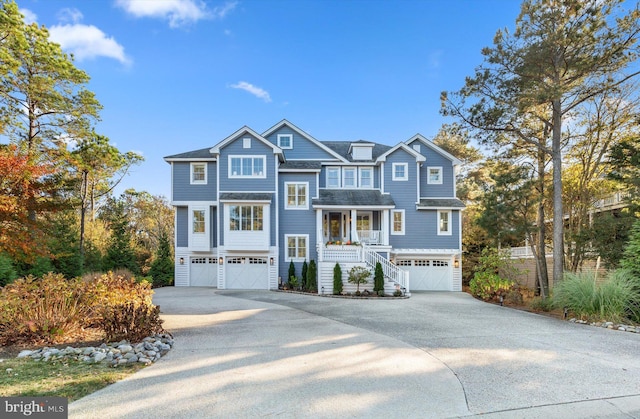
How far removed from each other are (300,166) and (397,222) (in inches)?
257

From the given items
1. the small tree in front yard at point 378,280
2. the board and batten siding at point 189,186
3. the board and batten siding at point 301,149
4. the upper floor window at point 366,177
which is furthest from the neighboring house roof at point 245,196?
the small tree in front yard at point 378,280

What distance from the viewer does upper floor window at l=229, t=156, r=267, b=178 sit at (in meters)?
18.2

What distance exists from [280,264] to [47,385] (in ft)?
47.9

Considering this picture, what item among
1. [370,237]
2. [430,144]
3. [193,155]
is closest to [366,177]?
[370,237]

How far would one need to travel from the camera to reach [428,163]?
67.5 ft

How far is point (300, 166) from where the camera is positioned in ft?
63.2

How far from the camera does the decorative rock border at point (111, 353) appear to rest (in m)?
5.27

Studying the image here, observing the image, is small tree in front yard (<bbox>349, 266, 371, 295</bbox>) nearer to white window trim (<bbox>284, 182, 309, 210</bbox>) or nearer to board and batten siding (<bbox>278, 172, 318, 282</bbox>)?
board and batten siding (<bbox>278, 172, 318, 282</bbox>)

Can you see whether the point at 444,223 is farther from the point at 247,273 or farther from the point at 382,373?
the point at 382,373

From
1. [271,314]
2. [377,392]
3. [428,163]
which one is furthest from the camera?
[428,163]

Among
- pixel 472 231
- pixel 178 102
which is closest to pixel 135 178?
pixel 178 102

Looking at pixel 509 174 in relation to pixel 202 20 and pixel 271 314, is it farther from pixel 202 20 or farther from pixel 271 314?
pixel 202 20

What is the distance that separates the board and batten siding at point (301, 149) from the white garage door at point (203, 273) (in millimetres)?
7824

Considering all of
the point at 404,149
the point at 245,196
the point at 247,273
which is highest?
the point at 404,149
